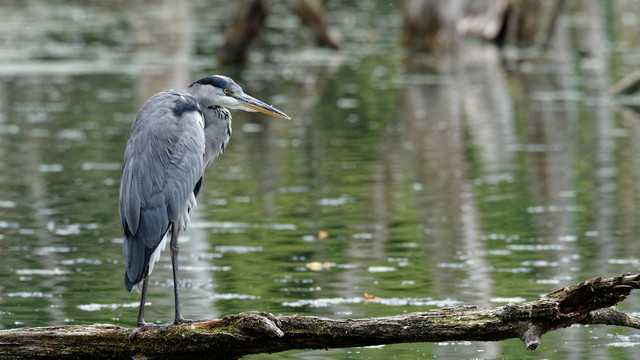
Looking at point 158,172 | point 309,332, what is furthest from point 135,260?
point 309,332

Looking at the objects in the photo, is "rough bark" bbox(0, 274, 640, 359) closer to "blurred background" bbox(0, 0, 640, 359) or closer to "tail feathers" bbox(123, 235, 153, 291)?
"tail feathers" bbox(123, 235, 153, 291)

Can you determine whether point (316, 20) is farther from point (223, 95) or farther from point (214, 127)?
point (223, 95)

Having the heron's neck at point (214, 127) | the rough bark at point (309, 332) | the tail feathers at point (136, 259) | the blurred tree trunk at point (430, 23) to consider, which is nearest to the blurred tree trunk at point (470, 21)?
the blurred tree trunk at point (430, 23)

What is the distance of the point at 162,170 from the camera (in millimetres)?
6355

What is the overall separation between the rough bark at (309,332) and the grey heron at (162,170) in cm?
31

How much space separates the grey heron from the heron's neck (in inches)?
4.3

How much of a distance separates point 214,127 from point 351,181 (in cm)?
601

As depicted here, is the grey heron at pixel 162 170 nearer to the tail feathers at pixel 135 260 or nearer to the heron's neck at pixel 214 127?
the tail feathers at pixel 135 260

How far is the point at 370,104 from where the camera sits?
63.2 feet

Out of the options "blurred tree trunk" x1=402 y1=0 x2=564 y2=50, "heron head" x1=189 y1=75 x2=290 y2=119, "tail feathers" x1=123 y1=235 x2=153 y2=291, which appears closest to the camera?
"tail feathers" x1=123 y1=235 x2=153 y2=291

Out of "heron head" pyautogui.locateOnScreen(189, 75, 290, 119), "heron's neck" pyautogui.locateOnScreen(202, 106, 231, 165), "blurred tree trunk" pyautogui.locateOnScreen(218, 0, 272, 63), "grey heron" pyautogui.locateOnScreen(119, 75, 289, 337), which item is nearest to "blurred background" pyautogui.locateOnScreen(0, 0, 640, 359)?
"blurred tree trunk" pyautogui.locateOnScreen(218, 0, 272, 63)

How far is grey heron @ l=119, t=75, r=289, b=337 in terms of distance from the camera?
614 centimetres

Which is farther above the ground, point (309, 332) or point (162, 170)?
point (162, 170)

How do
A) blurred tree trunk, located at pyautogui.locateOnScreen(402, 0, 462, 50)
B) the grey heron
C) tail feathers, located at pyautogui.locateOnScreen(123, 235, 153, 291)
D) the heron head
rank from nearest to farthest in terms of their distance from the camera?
tail feathers, located at pyautogui.locateOnScreen(123, 235, 153, 291) → the grey heron → the heron head → blurred tree trunk, located at pyautogui.locateOnScreen(402, 0, 462, 50)
